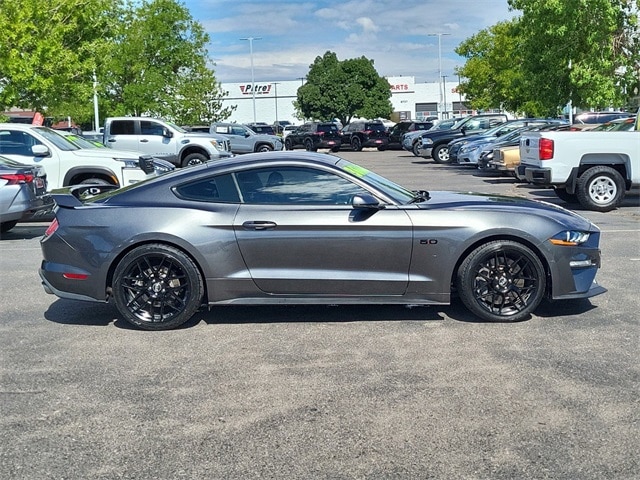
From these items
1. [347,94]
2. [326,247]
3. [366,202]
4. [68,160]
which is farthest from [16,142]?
[347,94]

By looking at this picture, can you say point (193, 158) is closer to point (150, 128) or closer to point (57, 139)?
point (150, 128)

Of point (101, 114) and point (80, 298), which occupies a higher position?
point (101, 114)

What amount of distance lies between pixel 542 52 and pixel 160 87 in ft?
62.5

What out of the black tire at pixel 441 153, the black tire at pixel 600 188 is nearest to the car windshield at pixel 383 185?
the black tire at pixel 600 188

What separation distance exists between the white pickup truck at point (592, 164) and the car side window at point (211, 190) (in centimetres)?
913

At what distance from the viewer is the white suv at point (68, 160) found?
13.8 m

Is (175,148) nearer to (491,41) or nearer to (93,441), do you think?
(93,441)

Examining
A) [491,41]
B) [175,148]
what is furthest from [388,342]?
[491,41]

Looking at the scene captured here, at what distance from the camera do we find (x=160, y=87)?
37438 mm

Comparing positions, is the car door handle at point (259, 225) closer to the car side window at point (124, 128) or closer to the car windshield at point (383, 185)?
the car windshield at point (383, 185)

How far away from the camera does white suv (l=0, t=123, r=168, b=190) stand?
13781 millimetres

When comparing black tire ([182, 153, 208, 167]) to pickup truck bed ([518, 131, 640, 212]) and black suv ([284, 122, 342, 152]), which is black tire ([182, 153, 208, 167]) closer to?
pickup truck bed ([518, 131, 640, 212])

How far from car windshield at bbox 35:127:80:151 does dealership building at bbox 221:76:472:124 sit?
264ft

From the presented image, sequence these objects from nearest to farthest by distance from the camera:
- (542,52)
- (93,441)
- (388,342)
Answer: (93,441)
(388,342)
(542,52)
